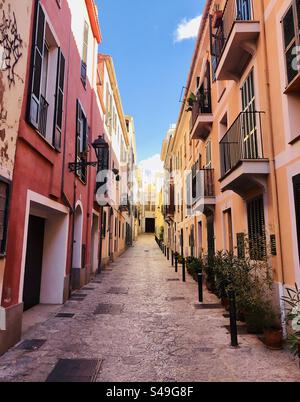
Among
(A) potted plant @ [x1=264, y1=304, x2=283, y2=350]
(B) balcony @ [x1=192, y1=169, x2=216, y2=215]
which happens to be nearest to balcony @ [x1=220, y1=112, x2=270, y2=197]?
(B) balcony @ [x1=192, y1=169, x2=216, y2=215]

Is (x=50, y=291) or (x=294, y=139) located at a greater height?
(x=294, y=139)

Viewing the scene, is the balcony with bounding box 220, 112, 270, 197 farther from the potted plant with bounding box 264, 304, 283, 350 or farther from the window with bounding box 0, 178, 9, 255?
the window with bounding box 0, 178, 9, 255

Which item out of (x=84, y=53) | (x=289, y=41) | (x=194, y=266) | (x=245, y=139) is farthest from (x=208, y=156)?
(x=289, y=41)

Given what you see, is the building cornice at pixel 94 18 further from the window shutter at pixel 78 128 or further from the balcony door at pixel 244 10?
the balcony door at pixel 244 10

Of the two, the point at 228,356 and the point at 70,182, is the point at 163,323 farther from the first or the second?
the point at 70,182

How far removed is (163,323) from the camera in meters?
6.46

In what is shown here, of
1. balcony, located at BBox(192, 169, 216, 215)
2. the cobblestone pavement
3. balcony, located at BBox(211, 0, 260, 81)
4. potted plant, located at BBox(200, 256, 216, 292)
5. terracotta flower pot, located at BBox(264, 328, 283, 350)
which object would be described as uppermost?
balcony, located at BBox(211, 0, 260, 81)

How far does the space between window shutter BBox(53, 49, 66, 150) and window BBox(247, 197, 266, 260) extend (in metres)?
5.09

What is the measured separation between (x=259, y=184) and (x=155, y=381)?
432 centimetres

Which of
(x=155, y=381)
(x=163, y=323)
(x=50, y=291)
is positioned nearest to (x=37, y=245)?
(x=50, y=291)

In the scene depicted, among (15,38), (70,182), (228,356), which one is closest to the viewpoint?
(228,356)

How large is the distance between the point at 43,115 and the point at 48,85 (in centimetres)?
96

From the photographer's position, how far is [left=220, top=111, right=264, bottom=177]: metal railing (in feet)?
21.7

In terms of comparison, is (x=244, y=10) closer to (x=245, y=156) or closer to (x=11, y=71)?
(x=245, y=156)
